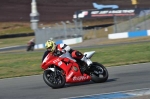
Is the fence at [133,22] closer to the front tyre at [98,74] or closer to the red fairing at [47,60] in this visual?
the front tyre at [98,74]

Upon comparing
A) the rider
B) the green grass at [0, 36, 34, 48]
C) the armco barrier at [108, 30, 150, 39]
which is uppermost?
the rider

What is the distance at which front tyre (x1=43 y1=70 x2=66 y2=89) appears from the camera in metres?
10.5

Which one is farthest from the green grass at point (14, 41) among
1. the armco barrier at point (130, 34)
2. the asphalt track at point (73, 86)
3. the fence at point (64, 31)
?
the asphalt track at point (73, 86)

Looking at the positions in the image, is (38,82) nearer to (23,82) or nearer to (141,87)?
(23,82)

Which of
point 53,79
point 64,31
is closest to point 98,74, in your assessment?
point 53,79

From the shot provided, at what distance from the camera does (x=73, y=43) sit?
1423 inches

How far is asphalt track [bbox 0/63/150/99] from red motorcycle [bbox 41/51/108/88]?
0.54 feet

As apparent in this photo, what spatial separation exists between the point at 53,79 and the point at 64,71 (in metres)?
0.34

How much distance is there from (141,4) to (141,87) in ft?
208

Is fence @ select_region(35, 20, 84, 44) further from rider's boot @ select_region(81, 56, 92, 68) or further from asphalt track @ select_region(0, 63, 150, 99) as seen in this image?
rider's boot @ select_region(81, 56, 92, 68)

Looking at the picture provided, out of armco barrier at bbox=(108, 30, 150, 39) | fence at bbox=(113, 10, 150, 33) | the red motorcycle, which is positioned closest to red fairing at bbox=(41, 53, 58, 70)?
the red motorcycle

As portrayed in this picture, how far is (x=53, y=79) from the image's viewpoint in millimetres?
10617

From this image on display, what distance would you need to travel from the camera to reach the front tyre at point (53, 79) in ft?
34.5

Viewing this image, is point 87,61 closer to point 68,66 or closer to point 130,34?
point 68,66
